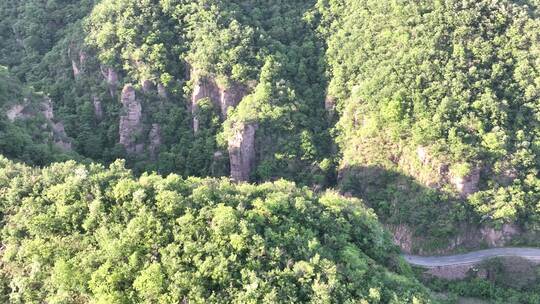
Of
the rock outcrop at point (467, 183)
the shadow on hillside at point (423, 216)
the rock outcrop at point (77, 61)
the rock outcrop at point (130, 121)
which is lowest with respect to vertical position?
the shadow on hillside at point (423, 216)

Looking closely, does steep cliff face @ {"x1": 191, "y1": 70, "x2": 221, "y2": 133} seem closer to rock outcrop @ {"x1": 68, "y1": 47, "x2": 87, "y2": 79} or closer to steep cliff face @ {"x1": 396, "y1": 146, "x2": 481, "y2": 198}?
rock outcrop @ {"x1": 68, "y1": 47, "x2": 87, "y2": 79}

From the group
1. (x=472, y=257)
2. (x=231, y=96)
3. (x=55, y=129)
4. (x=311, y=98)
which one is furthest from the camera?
(x=311, y=98)

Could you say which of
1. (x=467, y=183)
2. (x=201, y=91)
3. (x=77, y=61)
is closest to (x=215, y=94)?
(x=201, y=91)

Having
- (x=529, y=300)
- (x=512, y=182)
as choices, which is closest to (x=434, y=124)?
(x=512, y=182)

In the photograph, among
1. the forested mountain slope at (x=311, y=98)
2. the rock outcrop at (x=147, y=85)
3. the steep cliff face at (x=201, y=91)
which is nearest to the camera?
the forested mountain slope at (x=311, y=98)

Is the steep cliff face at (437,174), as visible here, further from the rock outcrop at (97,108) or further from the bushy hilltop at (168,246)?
the rock outcrop at (97,108)

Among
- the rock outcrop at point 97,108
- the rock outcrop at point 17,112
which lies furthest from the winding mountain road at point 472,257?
the rock outcrop at point 17,112

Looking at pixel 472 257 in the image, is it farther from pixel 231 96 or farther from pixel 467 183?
pixel 231 96
